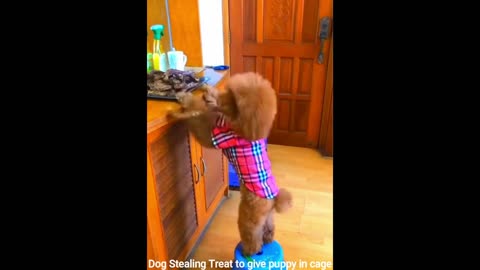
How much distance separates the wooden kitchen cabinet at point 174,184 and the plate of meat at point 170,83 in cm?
5

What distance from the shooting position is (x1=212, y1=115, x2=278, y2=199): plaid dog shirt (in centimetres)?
114

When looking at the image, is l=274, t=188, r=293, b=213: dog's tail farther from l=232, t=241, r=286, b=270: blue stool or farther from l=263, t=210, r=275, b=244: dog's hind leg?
l=232, t=241, r=286, b=270: blue stool

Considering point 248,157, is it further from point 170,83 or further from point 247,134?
point 170,83

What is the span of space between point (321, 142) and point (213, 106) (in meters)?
1.71

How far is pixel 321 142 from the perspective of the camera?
2637mm

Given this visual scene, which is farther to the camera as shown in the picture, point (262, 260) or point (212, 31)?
point (212, 31)

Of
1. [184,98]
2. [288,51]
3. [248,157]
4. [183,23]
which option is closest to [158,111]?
[184,98]

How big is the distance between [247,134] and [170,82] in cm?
50

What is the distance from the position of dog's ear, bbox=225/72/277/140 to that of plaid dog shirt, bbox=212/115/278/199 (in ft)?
0.22

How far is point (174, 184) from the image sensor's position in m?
1.28

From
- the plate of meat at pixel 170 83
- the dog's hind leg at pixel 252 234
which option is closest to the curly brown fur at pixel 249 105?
the plate of meat at pixel 170 83

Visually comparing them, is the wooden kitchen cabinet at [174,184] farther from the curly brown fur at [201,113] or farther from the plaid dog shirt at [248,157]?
the plaid dog shirt at [248,157]
